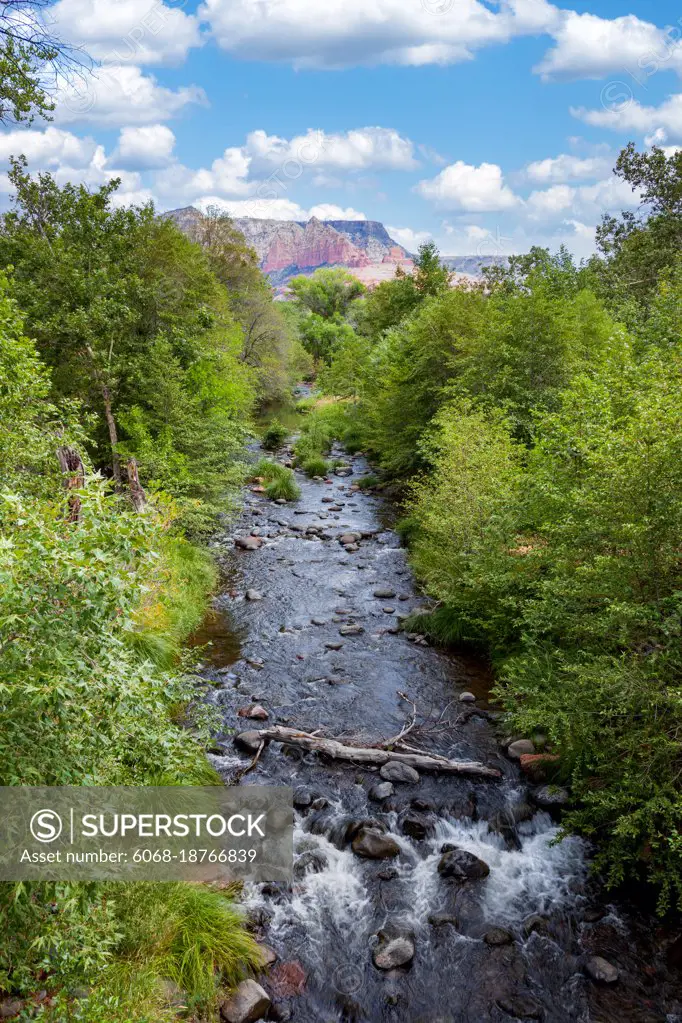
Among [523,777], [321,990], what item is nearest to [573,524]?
[523,777]

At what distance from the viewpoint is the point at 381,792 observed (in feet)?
31.6

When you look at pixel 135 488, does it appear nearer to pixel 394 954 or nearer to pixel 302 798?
pixel 302 798

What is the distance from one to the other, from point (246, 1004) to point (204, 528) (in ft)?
43.0

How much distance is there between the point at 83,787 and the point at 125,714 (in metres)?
0.55

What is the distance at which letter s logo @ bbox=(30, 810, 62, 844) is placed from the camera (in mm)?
4078

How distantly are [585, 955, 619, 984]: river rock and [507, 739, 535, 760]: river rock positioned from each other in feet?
11.7

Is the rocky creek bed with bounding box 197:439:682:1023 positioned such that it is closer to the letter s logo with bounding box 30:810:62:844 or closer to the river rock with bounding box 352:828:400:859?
the river rock with bounding box 352:828:400:859

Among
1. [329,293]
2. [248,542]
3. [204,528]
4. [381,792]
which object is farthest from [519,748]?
[329,293]

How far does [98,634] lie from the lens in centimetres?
430

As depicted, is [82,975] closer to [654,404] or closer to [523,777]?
[523,777]

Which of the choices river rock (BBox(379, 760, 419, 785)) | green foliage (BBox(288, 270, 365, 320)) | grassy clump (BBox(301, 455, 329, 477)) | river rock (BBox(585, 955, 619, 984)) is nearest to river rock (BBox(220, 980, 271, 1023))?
Answer: river rock (BBox(585, 955, 619, 984))

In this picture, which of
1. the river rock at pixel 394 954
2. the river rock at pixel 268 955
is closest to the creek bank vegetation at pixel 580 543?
the river rock at pixel 394 954

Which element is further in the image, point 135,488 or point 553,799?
point 135,488

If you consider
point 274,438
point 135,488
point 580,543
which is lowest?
point 274,438
